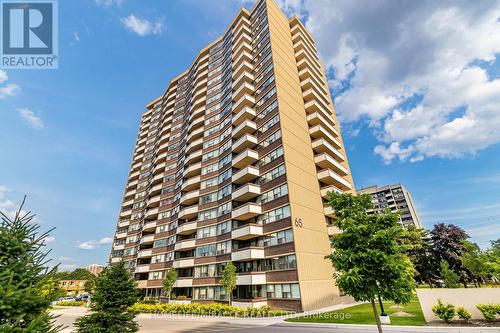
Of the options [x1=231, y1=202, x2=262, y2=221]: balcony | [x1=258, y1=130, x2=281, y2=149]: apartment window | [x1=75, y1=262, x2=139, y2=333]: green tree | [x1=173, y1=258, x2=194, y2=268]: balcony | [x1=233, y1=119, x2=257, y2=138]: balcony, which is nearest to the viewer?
[x1=75, y1=262, x2=139, y2=333]: green tree

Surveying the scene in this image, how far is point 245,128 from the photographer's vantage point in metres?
38.9

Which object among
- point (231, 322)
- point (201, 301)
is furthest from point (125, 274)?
point (201, 301)

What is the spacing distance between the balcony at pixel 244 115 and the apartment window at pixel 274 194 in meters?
14.1

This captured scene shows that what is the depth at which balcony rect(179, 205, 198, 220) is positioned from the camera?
41.4 meters

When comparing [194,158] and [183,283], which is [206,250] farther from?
[194,158]

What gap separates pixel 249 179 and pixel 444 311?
25.6 m

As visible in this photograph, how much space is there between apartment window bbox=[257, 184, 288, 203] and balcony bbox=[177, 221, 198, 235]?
1332cm

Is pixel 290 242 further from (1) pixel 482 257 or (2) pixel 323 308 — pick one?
(1) pixel 482 257

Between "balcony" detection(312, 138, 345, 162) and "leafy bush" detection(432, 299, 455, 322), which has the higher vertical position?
"balcony" detection(312, 138, 345, 162)

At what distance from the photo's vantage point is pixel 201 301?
1348 inches

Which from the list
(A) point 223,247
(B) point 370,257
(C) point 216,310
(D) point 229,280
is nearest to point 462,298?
(B) point 370,257

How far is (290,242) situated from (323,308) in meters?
7.82

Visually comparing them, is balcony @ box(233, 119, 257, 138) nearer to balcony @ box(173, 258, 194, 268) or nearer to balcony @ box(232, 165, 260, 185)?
balcony @ box(232, 165, 260, 185)

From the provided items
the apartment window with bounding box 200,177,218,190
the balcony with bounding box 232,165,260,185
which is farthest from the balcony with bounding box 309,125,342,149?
the apartment window with bounding box 200,177,218,190
